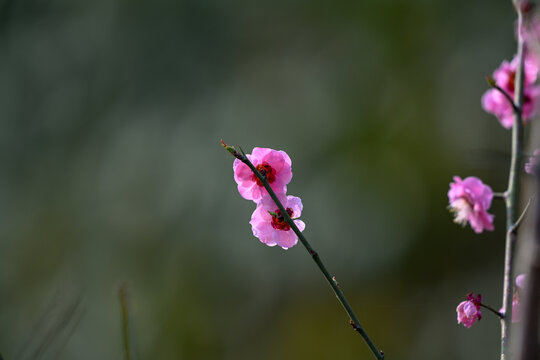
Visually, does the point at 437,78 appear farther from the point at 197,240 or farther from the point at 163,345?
the point at 163,345

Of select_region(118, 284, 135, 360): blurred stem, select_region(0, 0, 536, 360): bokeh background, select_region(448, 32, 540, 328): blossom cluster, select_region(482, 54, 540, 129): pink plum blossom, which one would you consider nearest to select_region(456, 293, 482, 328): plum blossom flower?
select_region(448, 32, 540, 328): blossom cluster

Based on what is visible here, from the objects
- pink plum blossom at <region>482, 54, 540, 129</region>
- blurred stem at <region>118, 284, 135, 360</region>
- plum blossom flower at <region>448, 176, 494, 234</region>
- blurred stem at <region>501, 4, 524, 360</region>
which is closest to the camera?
blurred stem at <region>118, 284, 135, 360</region>

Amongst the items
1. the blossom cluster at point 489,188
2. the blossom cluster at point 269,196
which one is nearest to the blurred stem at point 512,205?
the blossom cluster at point 489,188

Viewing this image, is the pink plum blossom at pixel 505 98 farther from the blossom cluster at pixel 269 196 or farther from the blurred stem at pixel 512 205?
the blossom cluster at pixel 269 196

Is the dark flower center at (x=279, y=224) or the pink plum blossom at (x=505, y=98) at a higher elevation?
the pink plum blossom at (x=505, y=98)

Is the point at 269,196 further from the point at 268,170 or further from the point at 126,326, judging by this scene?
the point at 126,326

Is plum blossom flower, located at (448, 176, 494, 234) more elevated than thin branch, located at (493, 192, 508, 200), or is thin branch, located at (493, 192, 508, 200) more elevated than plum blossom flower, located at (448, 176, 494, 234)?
plum blossom flower, located at (448, 176, 494, 234)

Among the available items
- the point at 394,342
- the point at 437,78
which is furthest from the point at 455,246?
the point at 437,78

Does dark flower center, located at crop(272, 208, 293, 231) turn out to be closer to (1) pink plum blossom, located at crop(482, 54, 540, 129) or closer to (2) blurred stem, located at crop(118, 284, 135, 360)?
(2) blurred stem, located at crop(118, 284, 135, 360)
